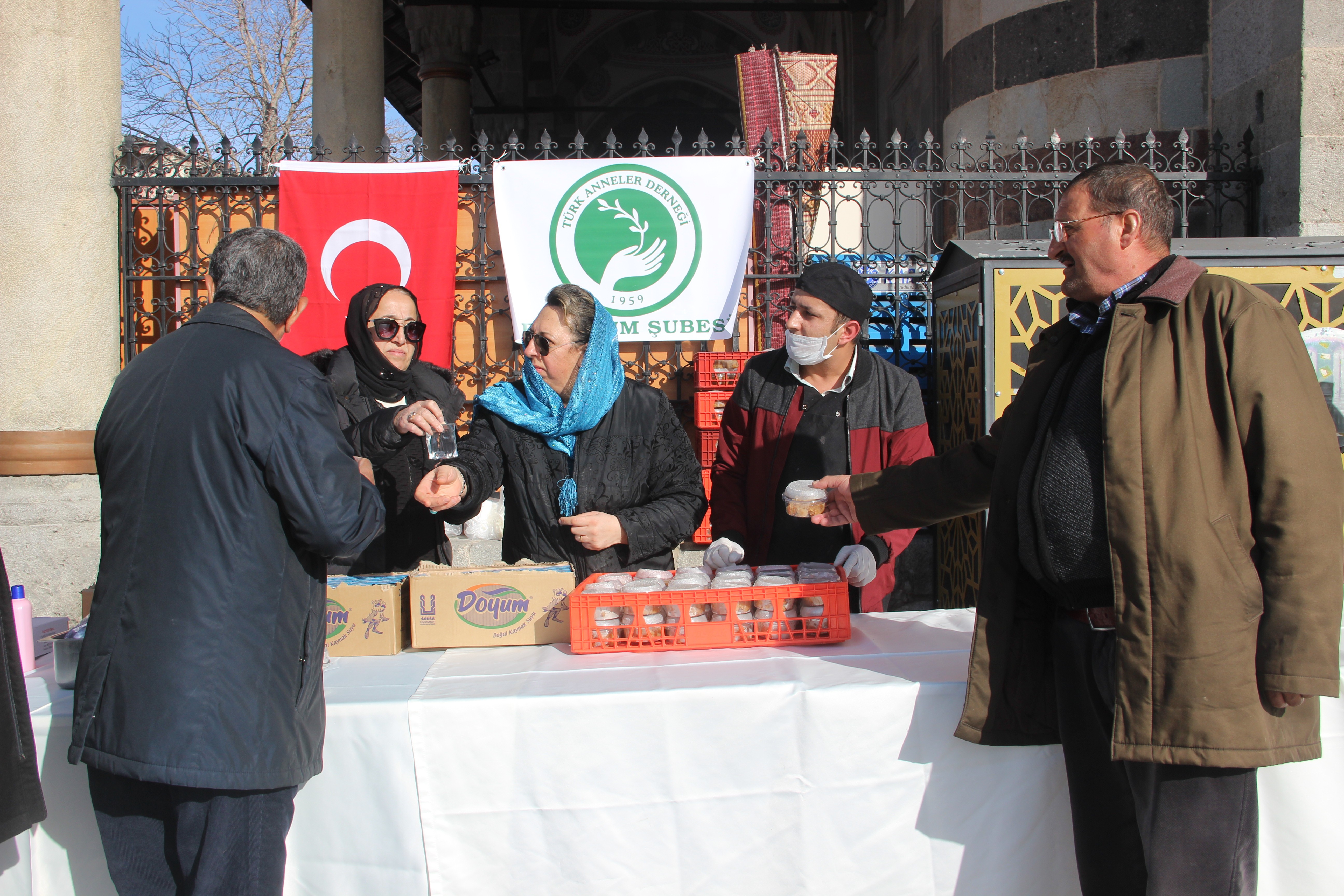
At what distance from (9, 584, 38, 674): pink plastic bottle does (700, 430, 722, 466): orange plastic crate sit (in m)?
3.43

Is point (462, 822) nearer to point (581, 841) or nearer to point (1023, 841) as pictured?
point (581, 841)

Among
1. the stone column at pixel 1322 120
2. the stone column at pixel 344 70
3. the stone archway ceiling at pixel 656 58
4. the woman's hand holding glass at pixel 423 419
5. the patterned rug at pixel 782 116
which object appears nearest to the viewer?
the woman's hand holding glass at pixel 423 419

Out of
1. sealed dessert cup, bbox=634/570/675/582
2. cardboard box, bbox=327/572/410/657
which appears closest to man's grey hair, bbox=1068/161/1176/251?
sealed dessert cup, bbox=634/570/675/582

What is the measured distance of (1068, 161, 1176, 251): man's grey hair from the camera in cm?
184

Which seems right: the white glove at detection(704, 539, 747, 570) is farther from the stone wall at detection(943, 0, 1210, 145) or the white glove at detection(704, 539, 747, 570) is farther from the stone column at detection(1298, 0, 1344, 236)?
the stone wall at detection(943, 0, 1210, 145)

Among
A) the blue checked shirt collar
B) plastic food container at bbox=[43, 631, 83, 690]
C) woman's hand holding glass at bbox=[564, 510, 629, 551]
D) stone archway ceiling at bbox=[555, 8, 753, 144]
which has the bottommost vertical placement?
plastic food container at bbox=[43, 631, 83, 690]

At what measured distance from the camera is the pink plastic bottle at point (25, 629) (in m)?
2.24

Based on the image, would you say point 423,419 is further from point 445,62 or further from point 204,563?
point 445,62

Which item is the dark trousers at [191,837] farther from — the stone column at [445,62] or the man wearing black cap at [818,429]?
the stone column at [445,62]

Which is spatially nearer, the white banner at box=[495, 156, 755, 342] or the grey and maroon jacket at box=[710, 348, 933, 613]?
the grey and maroon jacket at box=[710, 348, 933, 613]

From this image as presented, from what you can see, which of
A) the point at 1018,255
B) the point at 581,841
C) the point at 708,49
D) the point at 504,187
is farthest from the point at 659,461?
the point at 708,49

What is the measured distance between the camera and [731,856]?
197 cm

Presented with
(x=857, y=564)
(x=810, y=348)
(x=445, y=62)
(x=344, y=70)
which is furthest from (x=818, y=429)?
(x=445, y=62)

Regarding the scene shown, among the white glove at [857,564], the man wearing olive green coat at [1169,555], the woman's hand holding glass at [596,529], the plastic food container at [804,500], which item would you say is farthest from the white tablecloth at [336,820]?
the white glove at [857,564]
